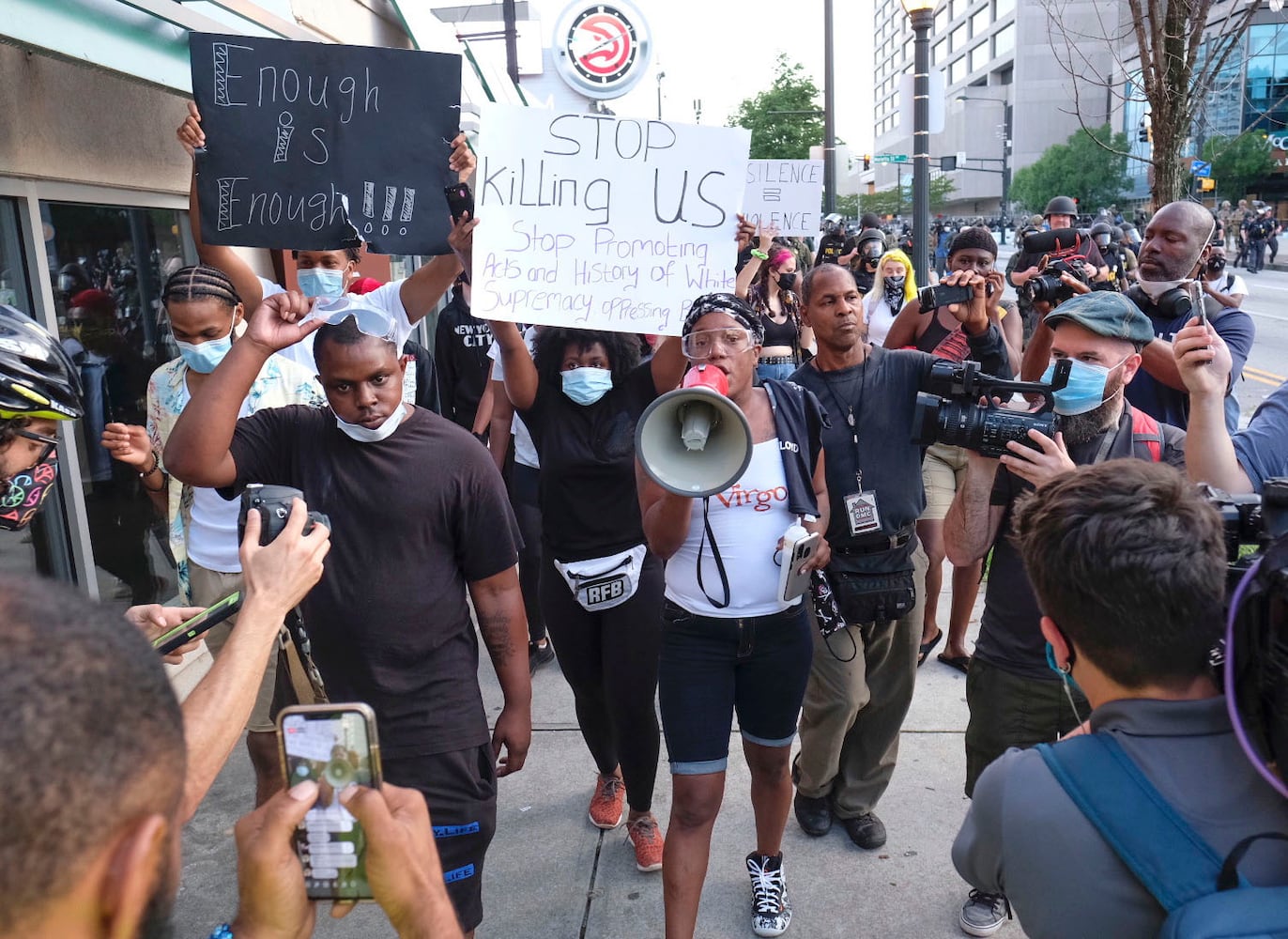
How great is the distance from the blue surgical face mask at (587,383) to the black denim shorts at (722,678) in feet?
2.90

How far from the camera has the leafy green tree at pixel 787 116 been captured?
107 feet

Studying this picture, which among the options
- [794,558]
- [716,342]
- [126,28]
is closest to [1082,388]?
[794,558]

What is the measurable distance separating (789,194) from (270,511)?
240 inches

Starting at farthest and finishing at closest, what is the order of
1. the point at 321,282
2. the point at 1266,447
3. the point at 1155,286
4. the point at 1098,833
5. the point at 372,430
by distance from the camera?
the point at 1155,286 < the point at 321,282 < the point at 372,430 < the point at 1266,447 < the point at 1098,833

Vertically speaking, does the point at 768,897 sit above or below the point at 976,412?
below

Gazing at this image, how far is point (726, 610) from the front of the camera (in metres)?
2.81

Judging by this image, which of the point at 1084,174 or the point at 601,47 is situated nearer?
the point at 601,47

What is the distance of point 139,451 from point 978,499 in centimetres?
240

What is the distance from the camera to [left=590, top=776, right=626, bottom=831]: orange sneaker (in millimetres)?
3660

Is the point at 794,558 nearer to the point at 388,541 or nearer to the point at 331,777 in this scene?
the point at 388,541

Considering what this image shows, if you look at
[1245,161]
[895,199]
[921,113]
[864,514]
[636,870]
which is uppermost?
[895,199]

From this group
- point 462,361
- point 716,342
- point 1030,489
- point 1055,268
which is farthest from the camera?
point 462,361

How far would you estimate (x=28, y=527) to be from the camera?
4293 mm

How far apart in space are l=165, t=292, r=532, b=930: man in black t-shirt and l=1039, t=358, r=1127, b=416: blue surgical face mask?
5.06ft
